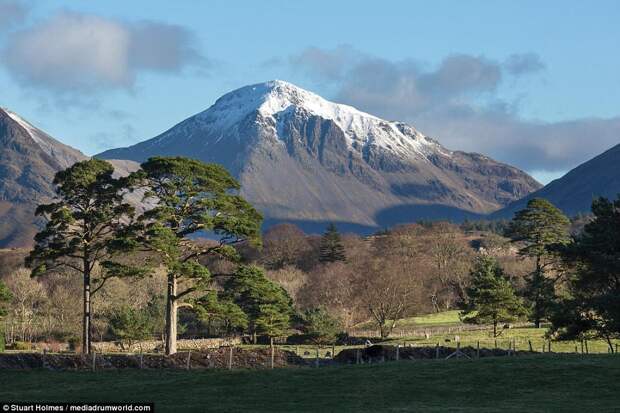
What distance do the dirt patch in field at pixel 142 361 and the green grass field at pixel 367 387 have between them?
2480mm

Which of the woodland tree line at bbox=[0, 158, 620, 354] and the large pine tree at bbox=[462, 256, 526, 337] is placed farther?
the large pine tree at bbox=[462, 256, 526, 337]

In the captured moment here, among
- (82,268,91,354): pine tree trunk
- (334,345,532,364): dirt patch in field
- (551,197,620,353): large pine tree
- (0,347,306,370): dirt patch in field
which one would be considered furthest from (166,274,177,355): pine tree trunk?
(551,197,620,353): large pine tree

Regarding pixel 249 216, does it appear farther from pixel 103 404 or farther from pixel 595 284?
pixel 103 404

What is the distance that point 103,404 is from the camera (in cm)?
3309

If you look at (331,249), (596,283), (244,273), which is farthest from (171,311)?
(331,249)

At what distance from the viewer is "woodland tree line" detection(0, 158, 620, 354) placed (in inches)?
2299

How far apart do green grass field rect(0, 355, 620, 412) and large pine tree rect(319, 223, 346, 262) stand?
93294 mm

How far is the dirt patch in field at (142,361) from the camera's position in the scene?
1981 inches

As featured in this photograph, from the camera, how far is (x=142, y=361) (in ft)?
170

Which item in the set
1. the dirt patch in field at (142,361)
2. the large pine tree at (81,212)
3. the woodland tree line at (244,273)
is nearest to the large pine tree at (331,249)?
the woodland tree line at (244,273)

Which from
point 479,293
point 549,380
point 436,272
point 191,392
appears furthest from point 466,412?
point 436,272

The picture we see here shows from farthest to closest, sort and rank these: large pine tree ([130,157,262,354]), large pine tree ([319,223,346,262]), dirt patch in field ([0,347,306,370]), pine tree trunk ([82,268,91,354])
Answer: large pine tree ([319,223,346,262]) → pine tree trunk ([82,268,91,354]) → large pine tree ([130,157,262,354]) → dirt patch in field ([0,347,306,370])

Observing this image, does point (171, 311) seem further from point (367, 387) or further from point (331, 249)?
point (331, 249)

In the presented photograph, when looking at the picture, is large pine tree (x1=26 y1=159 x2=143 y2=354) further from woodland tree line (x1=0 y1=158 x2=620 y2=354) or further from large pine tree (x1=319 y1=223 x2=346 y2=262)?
large pine tree (x1=319 y1=223 x2=346 y2=262)
